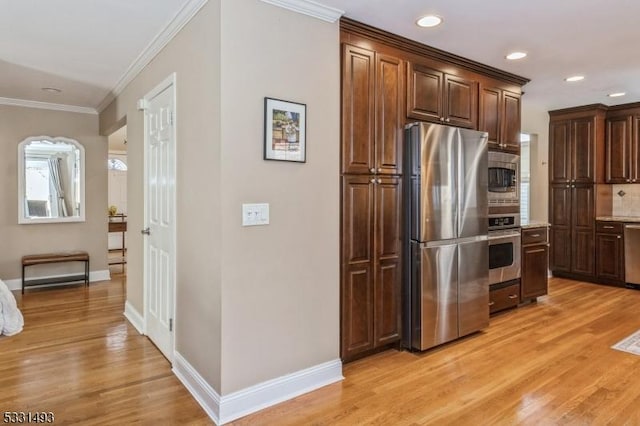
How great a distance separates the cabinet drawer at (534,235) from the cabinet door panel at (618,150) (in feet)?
6.44

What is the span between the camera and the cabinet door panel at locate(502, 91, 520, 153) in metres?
3.97

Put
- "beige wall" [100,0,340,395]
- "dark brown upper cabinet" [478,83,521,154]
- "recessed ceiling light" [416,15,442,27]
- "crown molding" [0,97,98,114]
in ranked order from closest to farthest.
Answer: "beige wall" [100,0,340,395] → "recessed ceiling light" [416,15,442,27] → "dark brown upper cabinet" [478,83,521,154] → "crown molding" [0,97,98,114]

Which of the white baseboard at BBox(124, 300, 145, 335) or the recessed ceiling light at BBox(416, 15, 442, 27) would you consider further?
the white baseboard at BBox(124, 300, 145, 335)

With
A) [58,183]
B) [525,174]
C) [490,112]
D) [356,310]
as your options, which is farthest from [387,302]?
[58,183]

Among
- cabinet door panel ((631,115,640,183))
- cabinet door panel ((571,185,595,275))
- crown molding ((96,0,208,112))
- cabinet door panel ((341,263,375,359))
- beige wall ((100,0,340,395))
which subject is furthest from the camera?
cabinet door panel ((571,185,595,275))

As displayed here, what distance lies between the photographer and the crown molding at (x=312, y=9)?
2.36m

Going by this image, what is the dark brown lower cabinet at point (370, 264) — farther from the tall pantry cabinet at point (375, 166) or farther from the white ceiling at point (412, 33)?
the white ceiling at point (412, 33)

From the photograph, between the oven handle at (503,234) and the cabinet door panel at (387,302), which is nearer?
the cabinet door panel at (387,302)

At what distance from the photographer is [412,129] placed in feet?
9.87

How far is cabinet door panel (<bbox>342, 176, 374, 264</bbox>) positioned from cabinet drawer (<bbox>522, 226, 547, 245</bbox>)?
7.61ft

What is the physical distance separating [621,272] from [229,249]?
545cm

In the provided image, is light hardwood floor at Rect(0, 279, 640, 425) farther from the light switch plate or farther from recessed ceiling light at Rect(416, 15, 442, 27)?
recessed ceiling light at Rect(416, 15, 442, 27)

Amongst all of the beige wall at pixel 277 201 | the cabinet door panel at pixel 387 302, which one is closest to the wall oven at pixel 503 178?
the cabinet door panel at pixel 387 302

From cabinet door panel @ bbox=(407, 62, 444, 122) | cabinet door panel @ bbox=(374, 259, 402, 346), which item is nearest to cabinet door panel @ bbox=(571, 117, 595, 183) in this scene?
cabinet door panel @ bbox=(407, 62, 444, 122)
